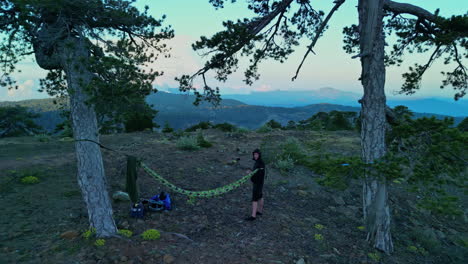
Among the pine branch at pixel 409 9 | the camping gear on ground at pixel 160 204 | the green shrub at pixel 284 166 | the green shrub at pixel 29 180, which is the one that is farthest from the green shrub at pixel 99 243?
the pine branch at pixel 409 9

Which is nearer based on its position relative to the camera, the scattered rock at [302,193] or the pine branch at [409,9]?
the pine branch at [409,9]

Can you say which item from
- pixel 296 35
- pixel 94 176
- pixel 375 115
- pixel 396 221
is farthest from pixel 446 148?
pixel 94 176

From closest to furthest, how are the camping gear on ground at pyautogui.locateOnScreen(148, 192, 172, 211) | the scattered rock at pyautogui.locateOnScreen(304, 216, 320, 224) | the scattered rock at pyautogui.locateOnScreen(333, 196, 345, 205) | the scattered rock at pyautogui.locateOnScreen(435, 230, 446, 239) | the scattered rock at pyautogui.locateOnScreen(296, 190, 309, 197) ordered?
1. the camping gear on ground at pyautogui.locateOnScreen(148, 192, 172, 211)
2. the scattered rock at pyautogui.locateOnScreen(304, 216, 320, 224)
3. the scattered rock at pyautogui.locateOnScreen(435, 230, 446, 239)
4. the scattered rock at pyautogui.locateOnScreen(333, 196, 345, 205)
5. the scattered rock at pyautogui.locateOnScreen(296, 190, 309, 197)

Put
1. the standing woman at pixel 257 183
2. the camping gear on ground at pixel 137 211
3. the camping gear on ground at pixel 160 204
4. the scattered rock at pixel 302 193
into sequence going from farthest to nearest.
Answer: the scattered rock at pixel 302 193, the camping gear on ground at pixel 160 204, the standing woman at pixel 257 183, the camping gear on ground at pixel 137 211

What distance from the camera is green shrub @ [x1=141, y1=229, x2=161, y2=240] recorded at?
5.77 meters

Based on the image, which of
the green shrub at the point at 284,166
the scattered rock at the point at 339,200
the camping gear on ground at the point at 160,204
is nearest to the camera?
the camping gear on ground at the point at 160,204

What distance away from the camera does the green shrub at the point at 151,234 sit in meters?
5.77

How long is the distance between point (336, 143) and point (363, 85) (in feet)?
36.5

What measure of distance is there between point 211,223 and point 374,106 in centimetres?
481

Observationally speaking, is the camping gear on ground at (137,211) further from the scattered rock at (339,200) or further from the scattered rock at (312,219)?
the scattered rock at (339,200)

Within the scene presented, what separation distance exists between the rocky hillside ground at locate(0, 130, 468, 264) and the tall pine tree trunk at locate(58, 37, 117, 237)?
0.48m

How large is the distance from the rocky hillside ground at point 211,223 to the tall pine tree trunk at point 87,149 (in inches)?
18.8

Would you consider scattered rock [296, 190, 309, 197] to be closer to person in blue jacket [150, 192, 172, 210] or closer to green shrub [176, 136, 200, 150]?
person in blue jacket [150, 192, 172, 210]

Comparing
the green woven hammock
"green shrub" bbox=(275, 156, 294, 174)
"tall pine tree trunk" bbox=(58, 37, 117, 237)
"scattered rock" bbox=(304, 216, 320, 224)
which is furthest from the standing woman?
"green shrub" bbox=(275, 156, 294, 174)
